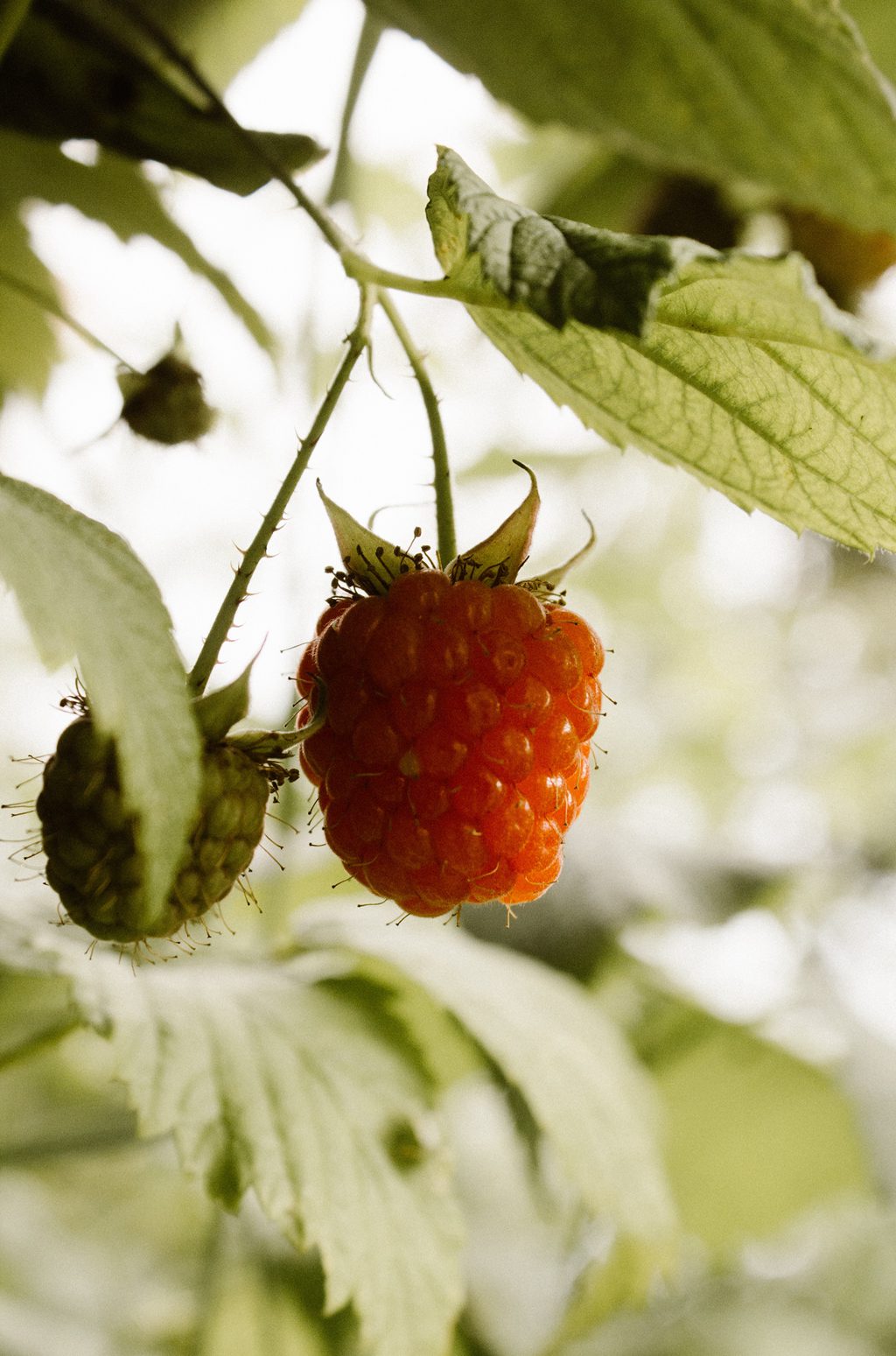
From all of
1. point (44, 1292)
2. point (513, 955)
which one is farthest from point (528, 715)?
point (44, 1292)

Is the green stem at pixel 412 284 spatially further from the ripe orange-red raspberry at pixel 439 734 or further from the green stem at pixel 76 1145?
the green stem at pixel 76 1145

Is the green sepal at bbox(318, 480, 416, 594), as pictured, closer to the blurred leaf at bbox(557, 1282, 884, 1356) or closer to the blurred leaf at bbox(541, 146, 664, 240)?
the blurred leaf at bbox(541, 146, 664, 240)

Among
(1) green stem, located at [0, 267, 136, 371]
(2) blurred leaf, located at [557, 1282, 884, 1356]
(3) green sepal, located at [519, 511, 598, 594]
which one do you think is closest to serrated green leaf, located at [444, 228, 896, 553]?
(3) green sepal, located at [519, 511, 598, 594]

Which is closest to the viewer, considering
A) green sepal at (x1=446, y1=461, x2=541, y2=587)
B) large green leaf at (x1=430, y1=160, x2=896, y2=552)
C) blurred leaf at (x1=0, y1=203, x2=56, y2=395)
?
large green leaf at (x1=430, y1=160, x2=896, y2=552)

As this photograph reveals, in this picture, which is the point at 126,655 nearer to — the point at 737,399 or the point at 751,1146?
the point at 737,399

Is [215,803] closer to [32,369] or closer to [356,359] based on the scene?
[356,359]

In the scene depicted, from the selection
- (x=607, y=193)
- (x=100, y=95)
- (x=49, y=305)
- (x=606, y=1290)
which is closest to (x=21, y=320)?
(x=49, y=305)

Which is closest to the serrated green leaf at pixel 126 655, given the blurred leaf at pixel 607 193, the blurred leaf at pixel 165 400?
the blurred leaf at pixel 165 400
